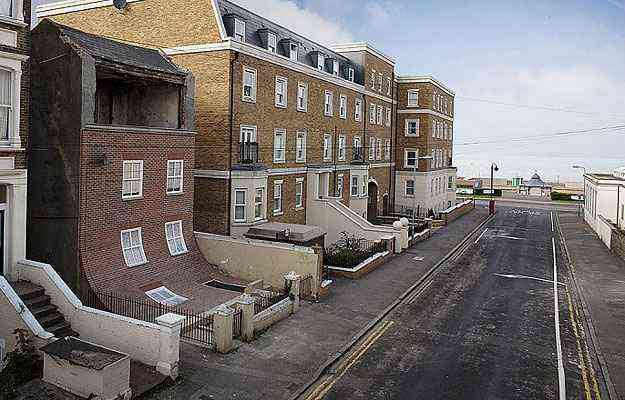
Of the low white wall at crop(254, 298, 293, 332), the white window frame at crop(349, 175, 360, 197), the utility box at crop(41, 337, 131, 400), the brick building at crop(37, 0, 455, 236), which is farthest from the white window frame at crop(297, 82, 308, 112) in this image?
the utility box at crop(41, 337, 131, 400)

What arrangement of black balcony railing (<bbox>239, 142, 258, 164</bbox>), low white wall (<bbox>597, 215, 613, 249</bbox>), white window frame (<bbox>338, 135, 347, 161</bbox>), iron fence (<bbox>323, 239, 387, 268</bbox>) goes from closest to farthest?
iron fence (<bbox>323, 239, 387, 268</bbox>) → black balcony railing (<bbox>239, 142, 258, 164</bbox>) → low white wall (<bbox>597, 215, 613, 249</bbox>) → white window frame (<bbox>338, 135, 347, 161</bbox>)

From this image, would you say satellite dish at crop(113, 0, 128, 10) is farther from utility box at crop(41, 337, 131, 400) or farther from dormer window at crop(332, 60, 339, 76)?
utility box at crop(41, 337, 131, 400)

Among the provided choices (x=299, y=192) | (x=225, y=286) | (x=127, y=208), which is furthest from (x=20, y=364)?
(x=299, y=192)

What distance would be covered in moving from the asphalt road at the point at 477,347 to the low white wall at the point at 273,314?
11.0 ft

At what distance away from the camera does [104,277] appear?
18.9m

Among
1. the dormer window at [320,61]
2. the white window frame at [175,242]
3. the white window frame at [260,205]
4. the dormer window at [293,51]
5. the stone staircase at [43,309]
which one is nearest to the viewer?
the stone staircase at [43,309]

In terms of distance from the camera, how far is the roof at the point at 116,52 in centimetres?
1923

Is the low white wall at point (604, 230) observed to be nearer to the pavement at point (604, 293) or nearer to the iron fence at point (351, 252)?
the pavement at point (604, 293)

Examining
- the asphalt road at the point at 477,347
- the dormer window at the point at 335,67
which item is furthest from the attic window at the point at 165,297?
the dormer window at the point at 335,67

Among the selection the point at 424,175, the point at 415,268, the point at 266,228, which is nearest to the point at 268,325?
the point at 266,228

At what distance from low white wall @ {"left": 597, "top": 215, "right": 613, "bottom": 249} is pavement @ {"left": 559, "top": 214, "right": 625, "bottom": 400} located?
0.46m

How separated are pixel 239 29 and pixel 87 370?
2175 centimetres

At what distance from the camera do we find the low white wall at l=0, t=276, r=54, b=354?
47.1 feet

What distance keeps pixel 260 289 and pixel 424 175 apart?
3545 cm
